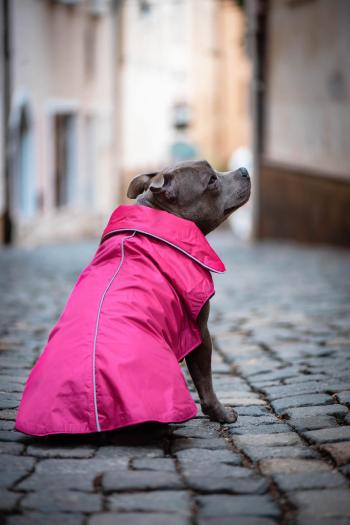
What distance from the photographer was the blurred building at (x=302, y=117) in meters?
15.3

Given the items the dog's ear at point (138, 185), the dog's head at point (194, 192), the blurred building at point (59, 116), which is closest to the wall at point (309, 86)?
the blurred building at point (59, 116)

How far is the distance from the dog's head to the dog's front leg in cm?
54

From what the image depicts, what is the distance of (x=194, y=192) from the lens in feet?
15.9

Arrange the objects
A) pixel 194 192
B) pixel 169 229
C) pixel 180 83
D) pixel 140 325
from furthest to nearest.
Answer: pixel 180 83
pixel 194 192
pixel 169 229
pixel 140 325

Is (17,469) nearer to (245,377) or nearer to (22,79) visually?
(245,377)

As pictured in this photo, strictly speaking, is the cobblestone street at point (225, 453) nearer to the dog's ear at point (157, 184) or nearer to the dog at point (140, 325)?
the dog at point (140, 325)

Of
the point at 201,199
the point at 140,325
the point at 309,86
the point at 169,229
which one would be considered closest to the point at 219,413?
the point at 140,325

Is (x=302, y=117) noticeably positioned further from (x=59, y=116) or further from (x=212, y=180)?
(x=212, y=180)

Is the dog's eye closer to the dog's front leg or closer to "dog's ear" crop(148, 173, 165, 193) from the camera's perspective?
"dog's ear" crop(148, 173, 165, 193)

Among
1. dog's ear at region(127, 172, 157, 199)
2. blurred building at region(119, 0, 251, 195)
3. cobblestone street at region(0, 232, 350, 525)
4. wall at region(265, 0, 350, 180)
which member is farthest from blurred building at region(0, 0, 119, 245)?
dog's ear at region(127, 172, 157, 199)

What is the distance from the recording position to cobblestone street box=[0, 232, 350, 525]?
335cm

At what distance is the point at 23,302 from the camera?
9.02 meters

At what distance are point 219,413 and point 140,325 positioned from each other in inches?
26.8

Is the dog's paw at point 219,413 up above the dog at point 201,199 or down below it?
below
